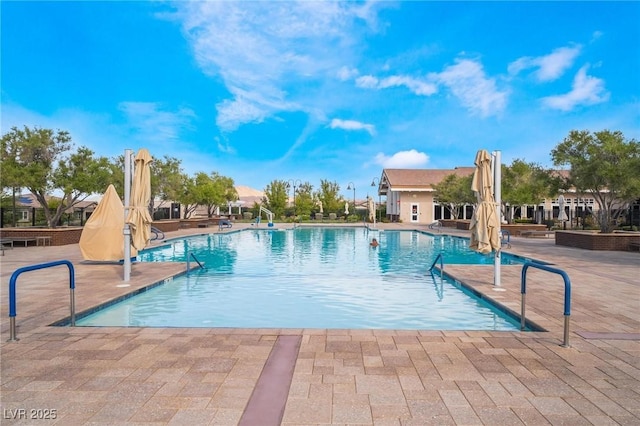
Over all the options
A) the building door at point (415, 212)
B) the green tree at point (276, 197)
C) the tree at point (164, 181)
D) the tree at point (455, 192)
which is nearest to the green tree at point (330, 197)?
the green tree at point (276, 197)

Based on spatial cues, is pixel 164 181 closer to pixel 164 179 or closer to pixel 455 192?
pixel 164 179

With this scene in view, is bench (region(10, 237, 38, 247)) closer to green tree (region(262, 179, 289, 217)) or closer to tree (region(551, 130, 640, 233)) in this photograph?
tree (region(551, 130, 640, 233))

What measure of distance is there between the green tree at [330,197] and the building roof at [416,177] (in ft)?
19.7

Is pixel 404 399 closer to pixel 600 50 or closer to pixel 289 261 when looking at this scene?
pixel 289 261

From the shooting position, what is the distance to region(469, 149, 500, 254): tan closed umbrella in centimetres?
750

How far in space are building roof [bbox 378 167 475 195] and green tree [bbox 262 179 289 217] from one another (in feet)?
38.5

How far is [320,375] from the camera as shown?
3539mm

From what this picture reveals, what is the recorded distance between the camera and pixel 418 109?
30.5 metres

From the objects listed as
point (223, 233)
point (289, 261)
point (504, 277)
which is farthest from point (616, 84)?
point (223, 233)

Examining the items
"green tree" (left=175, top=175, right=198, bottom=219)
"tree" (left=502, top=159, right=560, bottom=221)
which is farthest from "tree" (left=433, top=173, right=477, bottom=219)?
"green tree" (left=175, top=175, right=198, bottom=219)

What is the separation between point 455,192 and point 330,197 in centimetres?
1674

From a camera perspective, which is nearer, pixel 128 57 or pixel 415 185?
pixel 128 57

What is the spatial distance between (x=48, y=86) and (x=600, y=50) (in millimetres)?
27184

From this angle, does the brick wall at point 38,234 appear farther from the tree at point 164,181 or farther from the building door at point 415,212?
the building door at point 415,212
